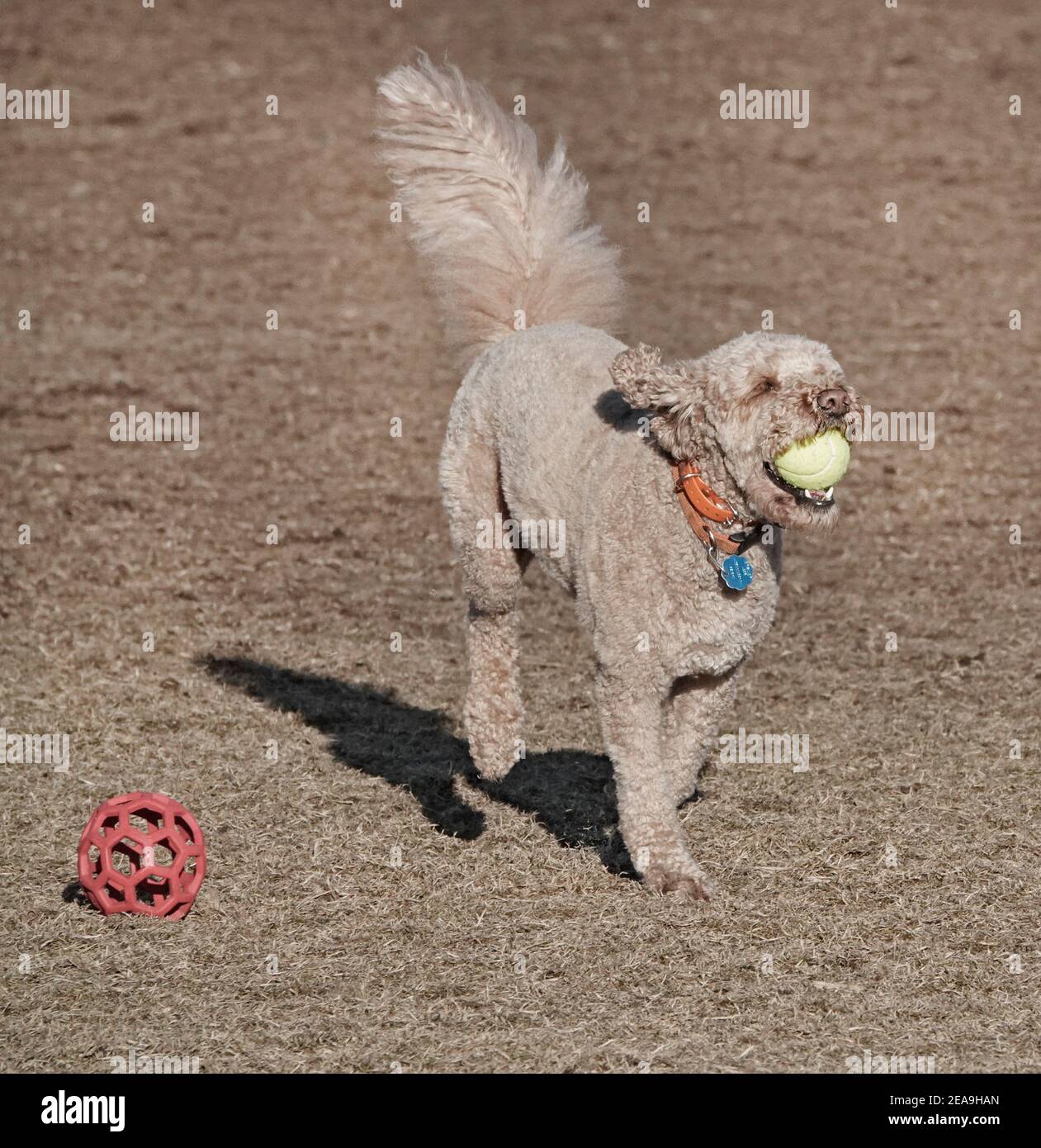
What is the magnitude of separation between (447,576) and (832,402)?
4375mm

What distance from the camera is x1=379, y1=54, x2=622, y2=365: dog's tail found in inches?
244

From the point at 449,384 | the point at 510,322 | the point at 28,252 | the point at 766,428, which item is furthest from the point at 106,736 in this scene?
the point at 28,252

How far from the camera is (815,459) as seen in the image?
15.4 feet

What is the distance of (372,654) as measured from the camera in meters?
7.77

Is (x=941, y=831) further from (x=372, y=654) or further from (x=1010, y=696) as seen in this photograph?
(x=372, y=654)

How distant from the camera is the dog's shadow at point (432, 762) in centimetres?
585

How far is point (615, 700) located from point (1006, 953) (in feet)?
4.35

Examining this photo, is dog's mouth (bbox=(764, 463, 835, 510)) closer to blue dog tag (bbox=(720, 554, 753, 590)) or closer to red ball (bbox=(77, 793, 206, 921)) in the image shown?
blue dog tag (bbox=(720, 554, 753, 590))

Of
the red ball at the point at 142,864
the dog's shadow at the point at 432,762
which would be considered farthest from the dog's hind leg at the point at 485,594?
the red ball at the point at 142,864

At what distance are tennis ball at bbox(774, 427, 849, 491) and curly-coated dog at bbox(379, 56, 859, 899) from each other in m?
0.04
